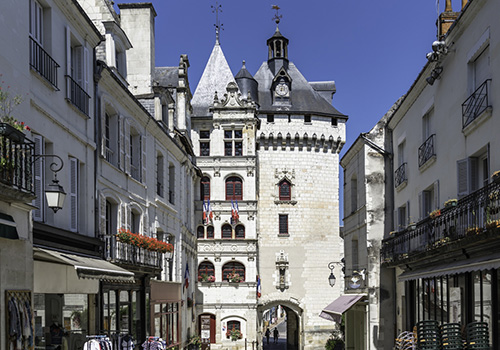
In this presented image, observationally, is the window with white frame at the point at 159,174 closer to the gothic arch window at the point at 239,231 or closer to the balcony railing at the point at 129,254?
the balcony railing at the point at 129,254

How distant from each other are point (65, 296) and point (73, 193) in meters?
2.34

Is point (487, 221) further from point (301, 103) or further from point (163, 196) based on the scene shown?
point (301, 103)

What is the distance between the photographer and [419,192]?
20.2 metres

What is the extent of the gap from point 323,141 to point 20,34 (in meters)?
36.7

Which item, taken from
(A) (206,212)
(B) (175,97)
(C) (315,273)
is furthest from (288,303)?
(B) (175,97)

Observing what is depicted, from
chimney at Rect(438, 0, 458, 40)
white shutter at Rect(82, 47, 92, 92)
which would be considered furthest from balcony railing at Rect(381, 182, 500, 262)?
white shutter at Rect(82, 47, 92, 92)

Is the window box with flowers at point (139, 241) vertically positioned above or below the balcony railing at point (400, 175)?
below

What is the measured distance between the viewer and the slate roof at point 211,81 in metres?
46.0

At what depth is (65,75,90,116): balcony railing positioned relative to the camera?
15109 mm

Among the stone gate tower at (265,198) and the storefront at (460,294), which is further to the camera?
the stone gate tower at (265,198)

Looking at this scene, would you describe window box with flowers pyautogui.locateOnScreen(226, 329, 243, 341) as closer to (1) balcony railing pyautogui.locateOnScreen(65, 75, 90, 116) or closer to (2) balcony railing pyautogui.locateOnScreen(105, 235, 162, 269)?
(2) balcony railing pyautogui.locateOnScreen(105, 235, 162, 269)

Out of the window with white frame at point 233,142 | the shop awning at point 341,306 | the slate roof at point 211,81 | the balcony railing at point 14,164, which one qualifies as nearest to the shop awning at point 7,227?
the balcony railing at point 14,164

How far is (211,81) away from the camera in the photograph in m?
47.9

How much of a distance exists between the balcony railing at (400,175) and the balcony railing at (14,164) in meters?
13.9
